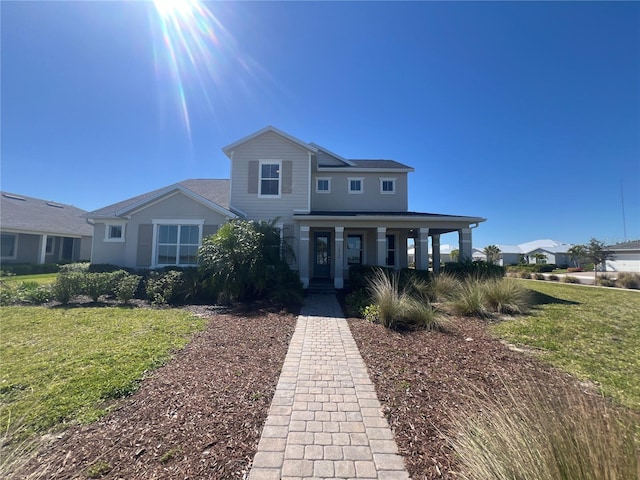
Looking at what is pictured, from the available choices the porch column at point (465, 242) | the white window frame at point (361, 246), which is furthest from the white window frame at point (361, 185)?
the porch column at point (465, 242)

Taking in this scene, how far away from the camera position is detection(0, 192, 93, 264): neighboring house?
61.0 feet

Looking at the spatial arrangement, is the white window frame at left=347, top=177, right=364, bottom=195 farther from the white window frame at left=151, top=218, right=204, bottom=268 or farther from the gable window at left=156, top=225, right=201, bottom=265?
the gable window at left=156, top=225, right=201, bottom=265

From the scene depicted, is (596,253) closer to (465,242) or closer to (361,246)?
(465,242)

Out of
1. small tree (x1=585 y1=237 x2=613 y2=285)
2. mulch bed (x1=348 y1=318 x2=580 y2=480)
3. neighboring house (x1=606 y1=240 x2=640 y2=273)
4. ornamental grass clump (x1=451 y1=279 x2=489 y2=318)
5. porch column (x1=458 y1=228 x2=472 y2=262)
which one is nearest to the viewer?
mulch bed (x1=348 y1=318 x2=580 y2=480)

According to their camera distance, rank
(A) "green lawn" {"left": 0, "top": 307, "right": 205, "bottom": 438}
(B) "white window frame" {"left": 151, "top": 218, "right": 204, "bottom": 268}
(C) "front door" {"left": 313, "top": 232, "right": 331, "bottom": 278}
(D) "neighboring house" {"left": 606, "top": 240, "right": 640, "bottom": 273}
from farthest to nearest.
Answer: (D) "neighboring house" {"left": 606, "top": 240, "right": 640, "bottom": 273}
(C) "front door" {"left": 313, "top": 232, "right": 331, "bottom": 278}
(B) "white window frame" {"left": 151, "top": 218, "right": 204, "bottom": 268}
(A) "green lawn" {"left": 0, "top": 307, "right": 205, "bottom": 438}

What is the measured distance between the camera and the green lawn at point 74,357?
3.10 meters

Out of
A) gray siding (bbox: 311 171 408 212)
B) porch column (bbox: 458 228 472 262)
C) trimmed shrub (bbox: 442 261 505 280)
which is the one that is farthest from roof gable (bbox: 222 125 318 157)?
trimmed shrub (bbox: 442 261 505 280)

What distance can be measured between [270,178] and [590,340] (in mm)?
12642

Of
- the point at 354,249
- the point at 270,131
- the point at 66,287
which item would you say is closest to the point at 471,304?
the point at 354,249

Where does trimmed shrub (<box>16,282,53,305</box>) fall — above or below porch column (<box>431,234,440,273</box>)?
below

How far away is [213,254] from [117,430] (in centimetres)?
723

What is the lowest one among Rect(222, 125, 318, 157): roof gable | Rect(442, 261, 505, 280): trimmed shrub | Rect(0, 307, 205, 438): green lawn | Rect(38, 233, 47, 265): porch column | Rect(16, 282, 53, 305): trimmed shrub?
Rect(0, 307, 205, 438): green lawn

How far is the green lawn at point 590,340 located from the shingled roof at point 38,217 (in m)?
23.1

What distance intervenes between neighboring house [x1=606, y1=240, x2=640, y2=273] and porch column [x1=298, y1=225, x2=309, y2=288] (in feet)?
117
